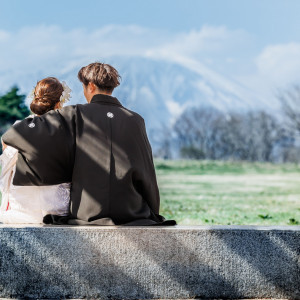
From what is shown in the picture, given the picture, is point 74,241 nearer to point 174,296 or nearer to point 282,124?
point 174,296


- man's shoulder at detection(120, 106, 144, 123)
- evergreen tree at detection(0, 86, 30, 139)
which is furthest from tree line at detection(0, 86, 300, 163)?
man's shoulder at detection(120, 106, 144, 123)

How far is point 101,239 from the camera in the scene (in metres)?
3.23

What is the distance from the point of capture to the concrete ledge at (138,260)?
323cm

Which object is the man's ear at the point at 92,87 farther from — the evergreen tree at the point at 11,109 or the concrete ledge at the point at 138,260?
the evergreen tree at the point at 11,109

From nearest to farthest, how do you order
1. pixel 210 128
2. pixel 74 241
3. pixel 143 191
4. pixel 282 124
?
1. pixel 74 241
2. pixel 143 191
3. pixel 282 124
4. pixel 210 128

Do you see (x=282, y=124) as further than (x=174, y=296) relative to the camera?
Yes

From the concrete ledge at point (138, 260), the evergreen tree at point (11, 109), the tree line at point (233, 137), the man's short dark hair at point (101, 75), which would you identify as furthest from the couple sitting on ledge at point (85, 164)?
the tree line at point (233, 137)

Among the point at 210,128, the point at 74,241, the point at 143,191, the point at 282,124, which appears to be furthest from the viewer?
the point at 210,128

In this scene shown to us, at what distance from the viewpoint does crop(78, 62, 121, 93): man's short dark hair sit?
3482 millimetres

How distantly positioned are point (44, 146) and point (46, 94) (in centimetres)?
42

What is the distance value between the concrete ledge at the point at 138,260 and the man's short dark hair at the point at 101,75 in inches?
33.7

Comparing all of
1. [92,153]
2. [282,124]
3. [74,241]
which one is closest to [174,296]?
[74,241]

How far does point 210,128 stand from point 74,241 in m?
53.5

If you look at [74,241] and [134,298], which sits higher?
[74,241]
